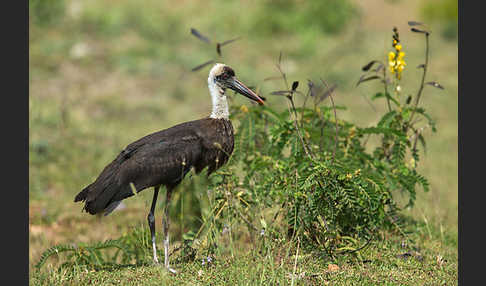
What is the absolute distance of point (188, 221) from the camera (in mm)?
6992

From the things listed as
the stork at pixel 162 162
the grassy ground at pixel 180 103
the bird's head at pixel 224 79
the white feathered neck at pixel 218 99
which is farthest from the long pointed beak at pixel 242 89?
the grassy ground at pixel 180 103

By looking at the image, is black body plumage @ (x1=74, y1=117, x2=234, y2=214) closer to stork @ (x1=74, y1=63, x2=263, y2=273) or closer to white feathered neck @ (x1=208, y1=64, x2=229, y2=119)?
stork @ (x1=74, y1=63, x2=263, y2=273)

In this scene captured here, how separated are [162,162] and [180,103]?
983 cm

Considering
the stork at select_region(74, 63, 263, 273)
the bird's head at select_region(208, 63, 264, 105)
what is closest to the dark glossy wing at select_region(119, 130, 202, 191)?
the stork at select_region(74, 63, 263, 273)

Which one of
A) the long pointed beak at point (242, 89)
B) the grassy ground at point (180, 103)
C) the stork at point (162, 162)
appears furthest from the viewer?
the long pointed beak at point (242, 89)

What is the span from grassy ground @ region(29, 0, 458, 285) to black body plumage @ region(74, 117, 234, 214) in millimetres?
604

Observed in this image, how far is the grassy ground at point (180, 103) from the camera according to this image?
Answer: 5410 millimetres

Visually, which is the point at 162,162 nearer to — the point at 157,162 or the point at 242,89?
the point at 157,162

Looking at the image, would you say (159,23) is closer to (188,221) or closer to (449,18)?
(449,18)

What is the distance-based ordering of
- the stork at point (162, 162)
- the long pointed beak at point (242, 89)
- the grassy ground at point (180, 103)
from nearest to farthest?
1. the grassy ground at point (180, 103)
2. the stork at point (162, 162)
3. the long pointed beak at point (242, 89)

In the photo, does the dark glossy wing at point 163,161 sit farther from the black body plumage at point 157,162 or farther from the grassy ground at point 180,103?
the grassy ground at point 180,103

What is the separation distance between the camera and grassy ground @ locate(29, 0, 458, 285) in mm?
5410

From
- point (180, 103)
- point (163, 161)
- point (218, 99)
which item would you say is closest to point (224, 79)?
point (218, 99)

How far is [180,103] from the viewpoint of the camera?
1552 cm
